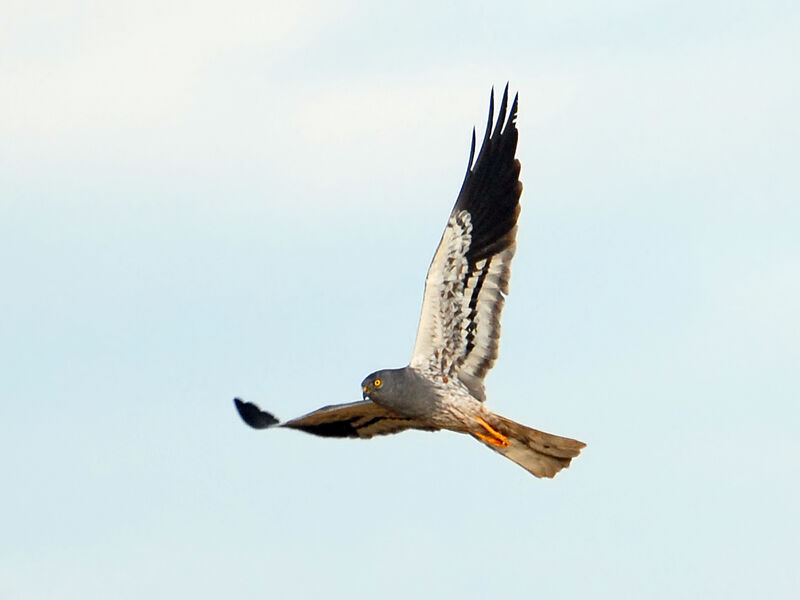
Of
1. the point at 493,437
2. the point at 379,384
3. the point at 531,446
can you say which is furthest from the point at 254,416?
the point at 531,446

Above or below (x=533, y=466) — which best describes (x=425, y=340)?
above

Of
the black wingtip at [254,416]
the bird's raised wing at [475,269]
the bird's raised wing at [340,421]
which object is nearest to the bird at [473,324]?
the bird's raised wing at [475,269]

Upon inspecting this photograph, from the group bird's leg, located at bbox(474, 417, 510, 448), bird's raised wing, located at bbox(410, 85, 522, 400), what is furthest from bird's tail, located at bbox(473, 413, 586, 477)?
bird's raised wing, located at bbox(410, 85, 522, 400)

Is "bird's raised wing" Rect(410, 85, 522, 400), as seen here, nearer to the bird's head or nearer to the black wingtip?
the bird's head

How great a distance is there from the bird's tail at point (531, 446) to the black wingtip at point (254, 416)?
2801mm

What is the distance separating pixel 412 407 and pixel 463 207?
2.15m

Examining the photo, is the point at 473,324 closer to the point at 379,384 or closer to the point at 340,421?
the point at 379,384

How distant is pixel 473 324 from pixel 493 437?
Result: 1.25 m

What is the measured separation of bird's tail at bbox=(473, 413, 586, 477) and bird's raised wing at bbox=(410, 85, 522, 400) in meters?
0.46

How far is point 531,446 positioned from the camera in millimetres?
17750

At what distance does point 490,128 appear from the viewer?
17.6 metres

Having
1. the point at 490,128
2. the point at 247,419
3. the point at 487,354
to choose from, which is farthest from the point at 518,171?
the point at 247,419

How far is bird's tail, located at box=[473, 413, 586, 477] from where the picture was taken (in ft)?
57.6

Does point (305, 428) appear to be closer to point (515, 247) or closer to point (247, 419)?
point (247, 419)
